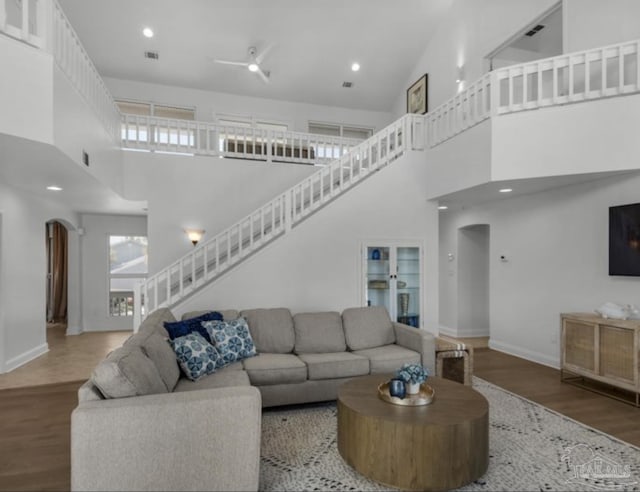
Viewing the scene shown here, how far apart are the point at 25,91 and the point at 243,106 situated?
225 inches

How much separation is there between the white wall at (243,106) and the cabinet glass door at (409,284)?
4.53m

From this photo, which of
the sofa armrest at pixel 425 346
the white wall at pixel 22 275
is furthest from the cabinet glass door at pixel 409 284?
the white wall at pixel 22 275

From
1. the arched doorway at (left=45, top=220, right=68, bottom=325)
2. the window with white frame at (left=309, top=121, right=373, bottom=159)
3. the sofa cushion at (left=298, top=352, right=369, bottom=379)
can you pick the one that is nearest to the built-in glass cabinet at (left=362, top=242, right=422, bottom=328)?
the sofa cushion at (left=298, top=352, right=369, bottom=379)

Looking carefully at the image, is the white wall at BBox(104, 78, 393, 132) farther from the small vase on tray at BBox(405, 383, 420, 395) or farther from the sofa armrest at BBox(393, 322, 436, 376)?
the small vase on tray at BBox(405, 383, 420, 395)

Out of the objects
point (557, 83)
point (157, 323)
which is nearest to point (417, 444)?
point (157, 323)

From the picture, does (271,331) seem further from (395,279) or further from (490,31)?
(490,31)

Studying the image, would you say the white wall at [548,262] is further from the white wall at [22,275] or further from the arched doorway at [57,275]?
the arched doorway at [57,275]

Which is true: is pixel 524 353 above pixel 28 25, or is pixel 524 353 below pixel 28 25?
below

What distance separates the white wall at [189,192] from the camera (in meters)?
6.25

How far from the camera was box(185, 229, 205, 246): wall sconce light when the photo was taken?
6.34 metres

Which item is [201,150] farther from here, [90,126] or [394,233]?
[394,233]

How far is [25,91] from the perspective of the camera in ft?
10.3

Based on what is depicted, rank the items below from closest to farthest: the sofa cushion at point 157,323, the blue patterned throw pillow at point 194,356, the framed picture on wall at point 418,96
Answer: the blue patterned throw pillow at point 194,356
the sofa cushion at point 157,323
the framed picture on wall at point 418,96

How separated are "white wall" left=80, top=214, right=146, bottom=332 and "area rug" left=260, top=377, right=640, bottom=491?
6.05 meters
